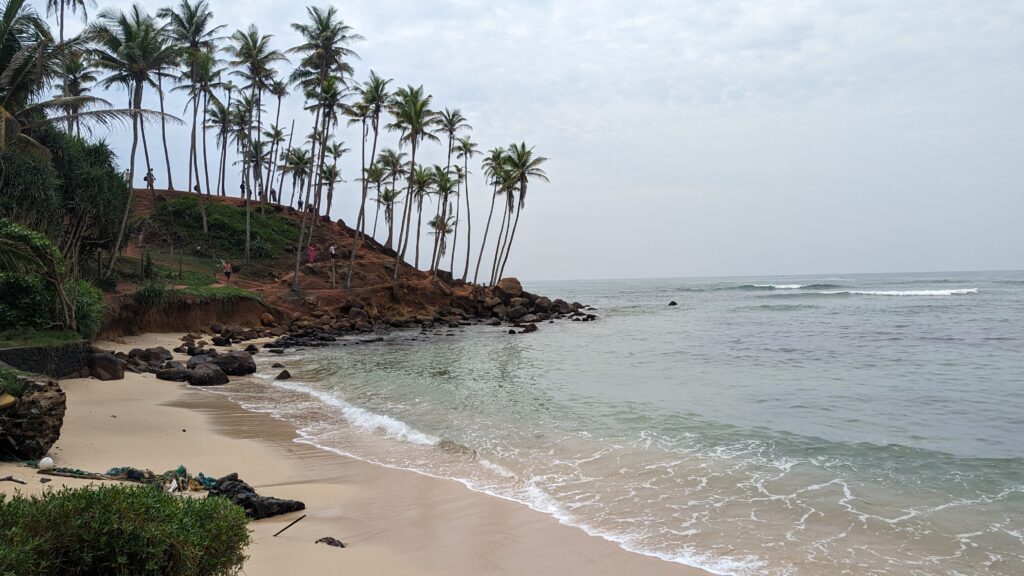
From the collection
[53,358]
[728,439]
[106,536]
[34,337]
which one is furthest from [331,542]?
[34,337]

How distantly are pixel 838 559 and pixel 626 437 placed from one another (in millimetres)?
4813

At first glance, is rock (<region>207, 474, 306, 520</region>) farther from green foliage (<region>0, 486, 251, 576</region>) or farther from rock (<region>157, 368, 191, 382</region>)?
rock (<region>157, 368, 191, 382</region>)

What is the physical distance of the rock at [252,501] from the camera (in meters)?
5.84

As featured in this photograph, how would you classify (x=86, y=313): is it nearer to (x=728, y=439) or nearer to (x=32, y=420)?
(x=32, y=420)

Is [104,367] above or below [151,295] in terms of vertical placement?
below

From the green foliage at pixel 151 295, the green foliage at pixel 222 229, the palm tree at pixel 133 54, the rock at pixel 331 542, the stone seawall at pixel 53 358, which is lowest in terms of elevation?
the rock at pixel 331 542

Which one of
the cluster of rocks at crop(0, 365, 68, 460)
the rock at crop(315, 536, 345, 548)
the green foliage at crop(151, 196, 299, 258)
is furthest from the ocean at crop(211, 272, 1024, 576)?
the green foliage at crop(151, 196, 299, 258)

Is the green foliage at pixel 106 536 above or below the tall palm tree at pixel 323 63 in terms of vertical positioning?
below

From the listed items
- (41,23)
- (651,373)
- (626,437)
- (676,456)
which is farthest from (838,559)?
(41,23)

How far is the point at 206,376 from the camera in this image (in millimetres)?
15469

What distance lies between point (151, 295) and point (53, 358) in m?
13.5

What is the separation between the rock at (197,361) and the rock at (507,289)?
96.7 feet

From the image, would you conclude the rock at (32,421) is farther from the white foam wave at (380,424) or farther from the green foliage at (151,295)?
the green foliage at (151,295)

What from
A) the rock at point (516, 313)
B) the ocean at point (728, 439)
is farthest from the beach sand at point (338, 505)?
the rock at point (516, 313)
